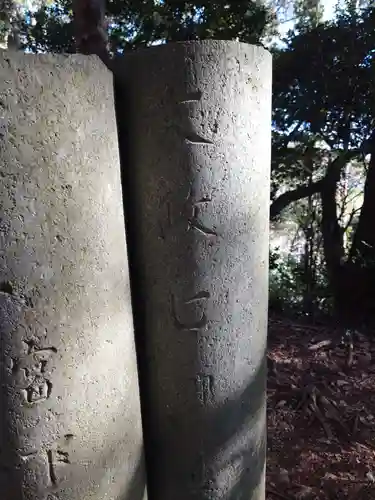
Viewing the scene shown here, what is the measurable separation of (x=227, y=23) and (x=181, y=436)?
15.1 feet

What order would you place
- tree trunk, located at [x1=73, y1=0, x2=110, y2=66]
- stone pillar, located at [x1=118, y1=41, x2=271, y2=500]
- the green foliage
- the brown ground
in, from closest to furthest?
stone pillar, located at [x1=118, y1=41, x2=271, y2=500] < the brown ground < tree trunk, located at [x1=73, y1=0, x2=110, y2=66] < the green foliage

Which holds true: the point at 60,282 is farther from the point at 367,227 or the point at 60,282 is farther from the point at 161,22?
the point at 161,22

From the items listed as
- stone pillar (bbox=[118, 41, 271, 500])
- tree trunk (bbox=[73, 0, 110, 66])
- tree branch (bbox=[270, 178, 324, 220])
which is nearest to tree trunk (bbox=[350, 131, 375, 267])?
tree branch (bbox=[270, 178, 324, 220])

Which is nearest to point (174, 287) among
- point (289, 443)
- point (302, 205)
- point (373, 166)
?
point (289, 443)

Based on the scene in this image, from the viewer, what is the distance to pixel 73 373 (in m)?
1.05

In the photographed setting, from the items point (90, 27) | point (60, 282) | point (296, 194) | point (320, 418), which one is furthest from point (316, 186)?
point (60, 282)

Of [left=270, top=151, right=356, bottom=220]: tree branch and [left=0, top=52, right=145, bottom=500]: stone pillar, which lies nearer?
[left=0, top=52, right=145, bottom=500]: stone pillar

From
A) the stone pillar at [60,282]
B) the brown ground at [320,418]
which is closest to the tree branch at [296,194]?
the brown ground at [320,418]

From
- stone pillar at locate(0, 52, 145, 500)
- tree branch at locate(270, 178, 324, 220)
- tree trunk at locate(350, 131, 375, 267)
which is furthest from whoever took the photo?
tree branch at locate(270, 178, 324, 220)

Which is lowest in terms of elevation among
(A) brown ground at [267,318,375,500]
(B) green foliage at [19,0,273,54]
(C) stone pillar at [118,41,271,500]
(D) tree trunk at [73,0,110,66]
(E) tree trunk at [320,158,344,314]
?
(A) brown ground at [267,318,375,500]

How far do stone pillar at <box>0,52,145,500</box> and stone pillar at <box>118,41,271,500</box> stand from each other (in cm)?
10

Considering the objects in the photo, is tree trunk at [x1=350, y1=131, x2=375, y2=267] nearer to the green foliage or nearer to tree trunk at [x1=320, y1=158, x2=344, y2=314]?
tree trunk at [x1=320, y1=158, x2=344, y2=314]

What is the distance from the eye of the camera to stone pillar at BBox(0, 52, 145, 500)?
939 mm

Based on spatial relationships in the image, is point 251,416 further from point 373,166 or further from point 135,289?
point 373,166
